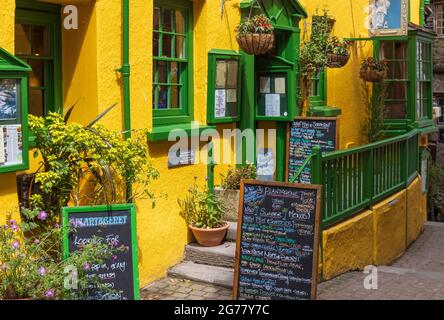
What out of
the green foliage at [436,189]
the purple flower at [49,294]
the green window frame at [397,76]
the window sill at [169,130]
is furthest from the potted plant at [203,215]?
the green foliage at [436,189]

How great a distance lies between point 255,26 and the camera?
7.98 metres

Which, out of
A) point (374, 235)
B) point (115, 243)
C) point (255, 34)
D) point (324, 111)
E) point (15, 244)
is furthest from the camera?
point (324, 111)

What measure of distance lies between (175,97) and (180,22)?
0.89 meters

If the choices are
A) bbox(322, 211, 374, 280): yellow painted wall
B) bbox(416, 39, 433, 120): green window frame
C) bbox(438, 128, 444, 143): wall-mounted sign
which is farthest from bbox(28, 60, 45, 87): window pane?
bbox(438, 128, 444, 143): wall-mounted sign

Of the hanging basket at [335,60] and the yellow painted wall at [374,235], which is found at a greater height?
the hanging basket at [335,60]

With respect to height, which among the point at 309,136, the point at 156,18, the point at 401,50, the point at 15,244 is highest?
the point at 401,50

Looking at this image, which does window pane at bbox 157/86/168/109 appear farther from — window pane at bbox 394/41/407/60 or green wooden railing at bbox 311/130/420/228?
window pane at bbox 394/41/407/60

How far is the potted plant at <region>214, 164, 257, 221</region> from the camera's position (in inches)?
317

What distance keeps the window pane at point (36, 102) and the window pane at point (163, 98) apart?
59.7 inches

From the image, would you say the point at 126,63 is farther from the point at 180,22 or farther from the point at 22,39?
the point at 180,22

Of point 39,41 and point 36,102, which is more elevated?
point 39,41

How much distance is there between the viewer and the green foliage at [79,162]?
559 centimetres

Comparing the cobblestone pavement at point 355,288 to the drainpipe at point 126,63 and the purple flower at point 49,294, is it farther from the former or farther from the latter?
the purple flower at point 49,294

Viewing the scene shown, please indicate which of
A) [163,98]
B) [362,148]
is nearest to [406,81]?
[362,148]
